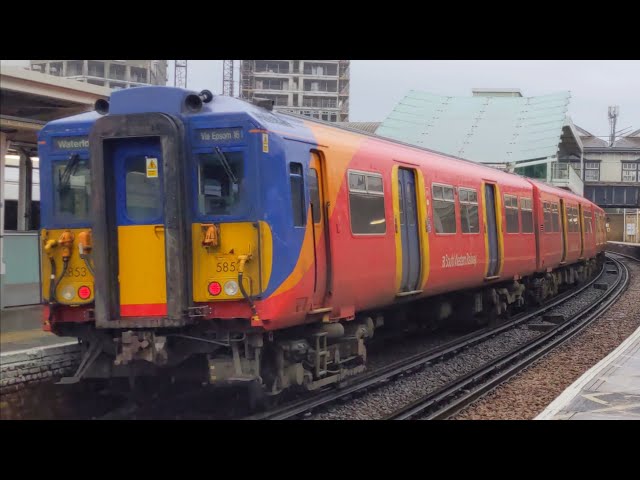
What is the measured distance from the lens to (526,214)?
16703mm

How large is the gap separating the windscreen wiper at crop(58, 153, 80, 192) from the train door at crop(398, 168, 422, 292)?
4280 mm

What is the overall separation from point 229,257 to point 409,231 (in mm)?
3916

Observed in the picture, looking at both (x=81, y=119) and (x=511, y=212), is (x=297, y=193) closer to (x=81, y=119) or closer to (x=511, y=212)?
(x=81, y=119)

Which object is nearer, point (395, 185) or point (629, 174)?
point (395, 185)

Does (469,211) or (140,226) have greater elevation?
(469,211)

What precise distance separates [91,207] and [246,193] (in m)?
1.50

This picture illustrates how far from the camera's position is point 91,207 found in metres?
7.15

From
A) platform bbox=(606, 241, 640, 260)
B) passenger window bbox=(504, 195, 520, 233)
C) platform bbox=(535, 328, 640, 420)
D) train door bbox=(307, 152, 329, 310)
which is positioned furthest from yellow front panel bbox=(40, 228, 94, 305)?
platform bbox=(606, 241, 640, 260)

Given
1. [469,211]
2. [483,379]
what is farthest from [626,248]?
[483,379]

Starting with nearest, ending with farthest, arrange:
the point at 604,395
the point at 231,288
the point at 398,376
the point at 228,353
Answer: the point at 231,288 → the point at 228,353 → the point at 604,395 → the point at 398,376

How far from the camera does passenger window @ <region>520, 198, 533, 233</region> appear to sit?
16.3 metres

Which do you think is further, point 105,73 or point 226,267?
point 105,73

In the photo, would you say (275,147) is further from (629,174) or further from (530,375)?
(629,174)

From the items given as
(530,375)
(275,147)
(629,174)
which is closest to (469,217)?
(530,375)
